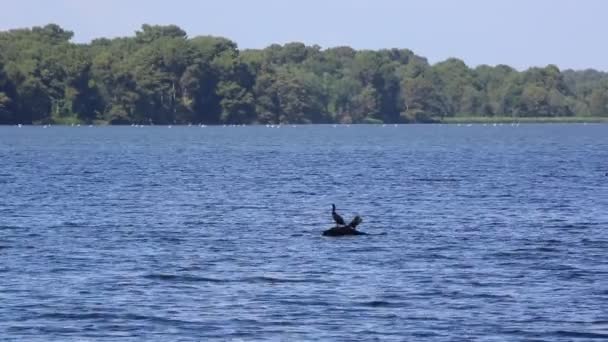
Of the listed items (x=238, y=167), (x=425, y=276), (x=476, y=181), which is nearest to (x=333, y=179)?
(x=476, y=181)

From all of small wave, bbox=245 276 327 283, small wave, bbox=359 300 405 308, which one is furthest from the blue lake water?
small wave, bbox=245 276 327 283

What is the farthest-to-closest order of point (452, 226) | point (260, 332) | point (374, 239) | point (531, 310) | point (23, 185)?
point (23, 185) < point (452, 226) < point (374, 239) < point (531, 310) < point (260, 332)

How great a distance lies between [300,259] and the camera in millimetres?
41344

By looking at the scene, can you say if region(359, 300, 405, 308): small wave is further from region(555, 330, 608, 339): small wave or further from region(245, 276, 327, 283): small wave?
region(555, 330, 608, 339): small wave

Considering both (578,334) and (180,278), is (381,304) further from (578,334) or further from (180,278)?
(180,278)

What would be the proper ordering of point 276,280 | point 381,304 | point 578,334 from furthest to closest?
point 276,280 < point 381,304 < point 578,334

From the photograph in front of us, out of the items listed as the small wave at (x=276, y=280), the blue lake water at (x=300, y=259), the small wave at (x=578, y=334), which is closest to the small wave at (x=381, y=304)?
the blue lake water at (x=300, y=259)

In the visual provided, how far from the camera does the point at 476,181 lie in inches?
3280

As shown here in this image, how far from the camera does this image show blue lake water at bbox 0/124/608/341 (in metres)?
31.0

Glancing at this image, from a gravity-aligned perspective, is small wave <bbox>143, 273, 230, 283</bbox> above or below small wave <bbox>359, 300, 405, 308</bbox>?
above

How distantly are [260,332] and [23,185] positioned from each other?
49.3m

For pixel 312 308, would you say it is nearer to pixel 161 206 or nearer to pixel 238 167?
pixel 161 206

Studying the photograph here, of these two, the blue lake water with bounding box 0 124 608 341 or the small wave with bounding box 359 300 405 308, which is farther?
the small wave with bounding box 359 300 405 308

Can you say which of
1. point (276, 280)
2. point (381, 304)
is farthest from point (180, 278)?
point (381, 304)
